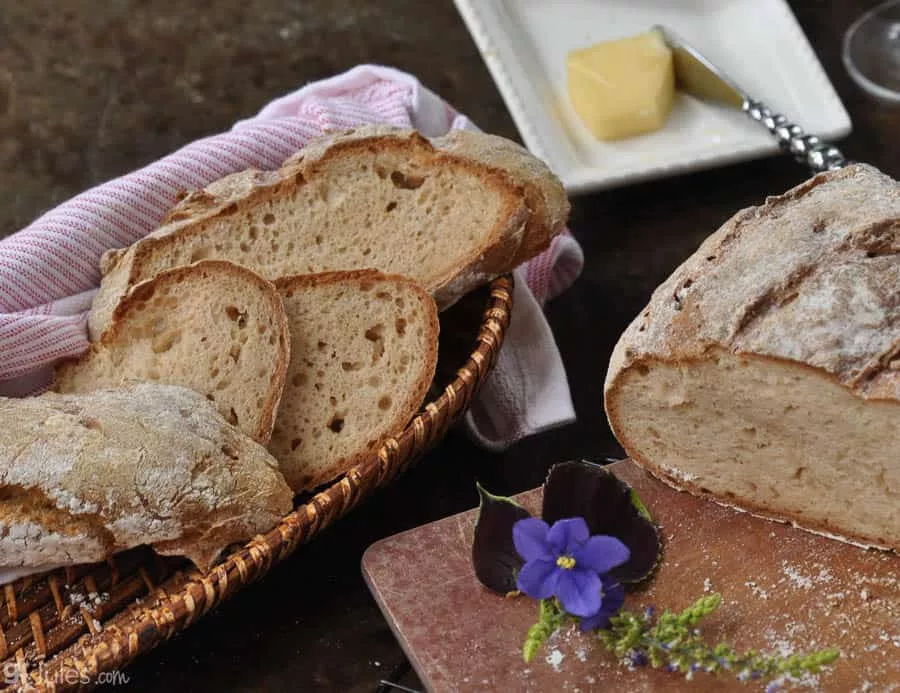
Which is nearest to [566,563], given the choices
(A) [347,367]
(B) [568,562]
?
(B) [568,562]

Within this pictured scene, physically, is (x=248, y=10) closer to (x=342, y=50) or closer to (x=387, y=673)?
(x=342, y=50)

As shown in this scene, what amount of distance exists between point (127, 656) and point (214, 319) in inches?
27.1

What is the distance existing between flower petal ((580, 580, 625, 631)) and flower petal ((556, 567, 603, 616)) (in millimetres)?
38

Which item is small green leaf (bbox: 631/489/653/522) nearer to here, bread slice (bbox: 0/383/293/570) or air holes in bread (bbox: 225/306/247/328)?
bread slice (bbox: 0/383/293/570)

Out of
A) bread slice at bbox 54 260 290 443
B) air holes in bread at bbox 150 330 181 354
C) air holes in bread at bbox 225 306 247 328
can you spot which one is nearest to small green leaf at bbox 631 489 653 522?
bread slice at bbox 54 260 290 443

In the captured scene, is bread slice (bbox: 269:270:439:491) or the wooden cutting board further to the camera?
bread slice (bbox: 269:270:439:491)

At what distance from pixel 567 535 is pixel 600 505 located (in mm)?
168

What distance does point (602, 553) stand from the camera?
6.73 feet

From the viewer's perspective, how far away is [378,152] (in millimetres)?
2568

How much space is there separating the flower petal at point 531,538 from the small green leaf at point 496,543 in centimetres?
9

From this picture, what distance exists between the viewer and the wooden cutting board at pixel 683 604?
2035mm

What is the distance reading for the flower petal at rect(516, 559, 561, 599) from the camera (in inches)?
79.7

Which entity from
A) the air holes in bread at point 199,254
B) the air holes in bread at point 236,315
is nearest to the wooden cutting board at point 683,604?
the air holes in bread at point 236,315

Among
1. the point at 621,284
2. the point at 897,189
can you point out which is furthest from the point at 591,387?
the point at 897,189
